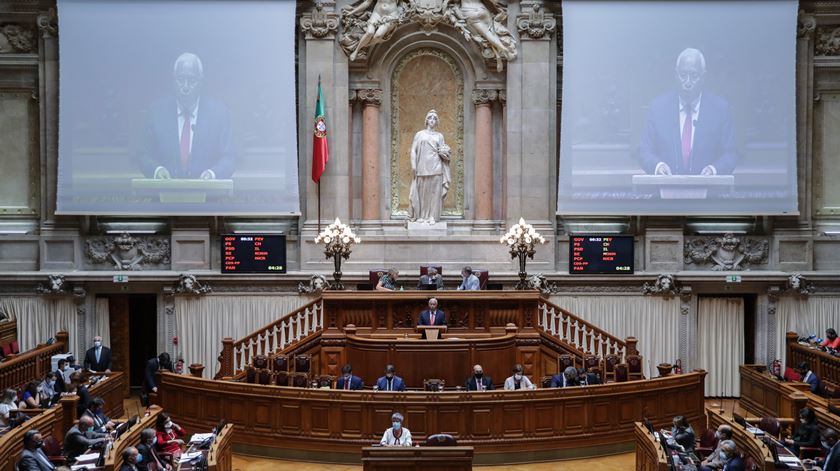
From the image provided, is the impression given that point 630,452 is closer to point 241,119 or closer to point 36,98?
point 241,119

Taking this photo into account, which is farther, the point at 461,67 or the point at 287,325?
the point at 461,67

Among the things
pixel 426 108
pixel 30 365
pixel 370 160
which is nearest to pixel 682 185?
pixel 426 108

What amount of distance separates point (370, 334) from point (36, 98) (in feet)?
31.3

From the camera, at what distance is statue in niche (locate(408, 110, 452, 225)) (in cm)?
2203

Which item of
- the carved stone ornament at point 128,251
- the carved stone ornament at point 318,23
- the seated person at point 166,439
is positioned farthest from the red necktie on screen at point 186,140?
the seated person at point 166,439

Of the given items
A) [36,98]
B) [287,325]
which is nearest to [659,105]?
[287,325]

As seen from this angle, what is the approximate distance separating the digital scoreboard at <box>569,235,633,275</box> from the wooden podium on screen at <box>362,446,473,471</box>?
32.8 feet

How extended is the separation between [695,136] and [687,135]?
0.58 feet

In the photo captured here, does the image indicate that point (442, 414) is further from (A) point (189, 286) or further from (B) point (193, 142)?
(B) point (193, 142)

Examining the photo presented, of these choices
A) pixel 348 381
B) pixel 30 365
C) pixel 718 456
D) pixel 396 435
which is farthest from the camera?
pixel 30 365

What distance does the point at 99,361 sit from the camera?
19812 millimetres

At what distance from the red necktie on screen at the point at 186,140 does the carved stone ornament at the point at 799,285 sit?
522 inches

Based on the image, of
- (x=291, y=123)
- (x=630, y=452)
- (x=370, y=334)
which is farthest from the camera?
(x=291, y=123)

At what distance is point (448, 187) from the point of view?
22328 millimetres
